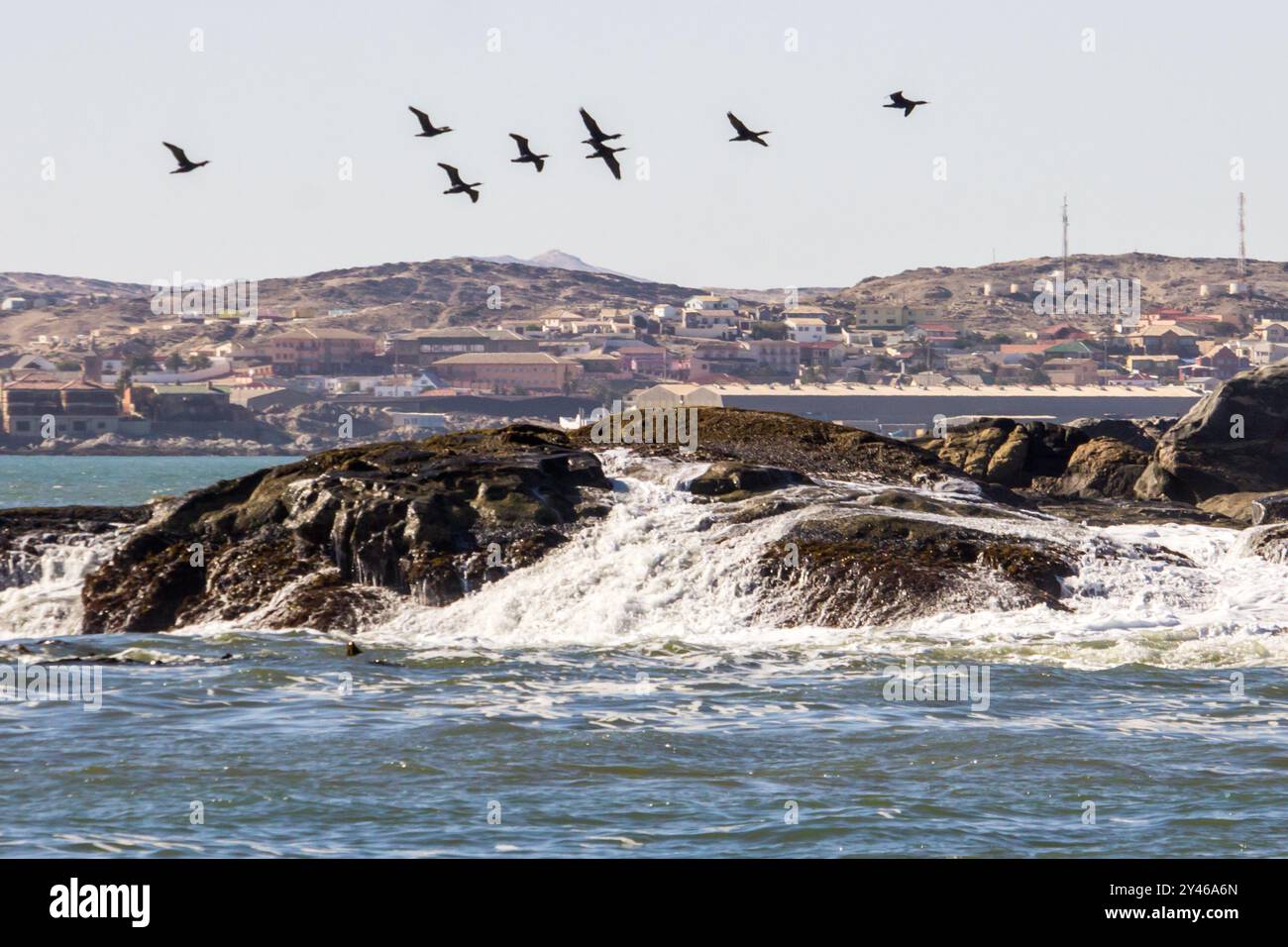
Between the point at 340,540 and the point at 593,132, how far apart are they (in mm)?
11896

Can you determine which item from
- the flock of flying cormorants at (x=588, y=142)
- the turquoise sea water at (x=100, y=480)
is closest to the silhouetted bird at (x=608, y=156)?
the flock of flying cormorants at (x=588, y=142)

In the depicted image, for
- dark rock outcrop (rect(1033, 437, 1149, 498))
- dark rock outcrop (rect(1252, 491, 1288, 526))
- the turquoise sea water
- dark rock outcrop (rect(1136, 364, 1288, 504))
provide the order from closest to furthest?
dark rock outcrop (rect(1252, 491, 1288, 526)) < dark rock outcrop (rect(1136, 364, 1288, 504)) < dark rock outcrop (rect(1033, 437, 1149, 498)) < the turquoise sea water

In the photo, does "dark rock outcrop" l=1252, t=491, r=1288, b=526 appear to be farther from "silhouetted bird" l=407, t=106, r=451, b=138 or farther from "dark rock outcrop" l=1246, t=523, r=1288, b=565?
"silhouetted bird" l=407, t=106, r=451, b=138

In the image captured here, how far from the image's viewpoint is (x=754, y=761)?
→ 72.0 ft

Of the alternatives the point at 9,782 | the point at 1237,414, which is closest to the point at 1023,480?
the point at 1237,414

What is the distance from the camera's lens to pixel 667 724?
79.5 ft

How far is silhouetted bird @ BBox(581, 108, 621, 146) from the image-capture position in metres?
41.3

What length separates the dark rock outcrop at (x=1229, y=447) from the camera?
51.9 m

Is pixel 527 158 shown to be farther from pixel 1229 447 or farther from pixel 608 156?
pixel 1229 447

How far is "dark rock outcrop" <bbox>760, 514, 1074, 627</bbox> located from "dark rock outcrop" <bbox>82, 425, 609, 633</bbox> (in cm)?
495

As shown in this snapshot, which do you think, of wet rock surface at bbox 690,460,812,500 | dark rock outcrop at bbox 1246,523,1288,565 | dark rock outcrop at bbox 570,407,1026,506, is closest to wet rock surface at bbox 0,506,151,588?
dark rock outcrop at bbox 570,407,1026,506

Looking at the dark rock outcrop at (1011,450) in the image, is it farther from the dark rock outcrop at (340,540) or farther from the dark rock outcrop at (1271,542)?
the dark rock outcrop at (340,540)
